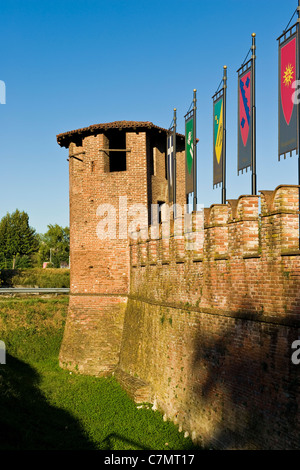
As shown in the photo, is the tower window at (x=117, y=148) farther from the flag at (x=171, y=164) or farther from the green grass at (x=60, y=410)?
the green grass at (x=60, y=410)

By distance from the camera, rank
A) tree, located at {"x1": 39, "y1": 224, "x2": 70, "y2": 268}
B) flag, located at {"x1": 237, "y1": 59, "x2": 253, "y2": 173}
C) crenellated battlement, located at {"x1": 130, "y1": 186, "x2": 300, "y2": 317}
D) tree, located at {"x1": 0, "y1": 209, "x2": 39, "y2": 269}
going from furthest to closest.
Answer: tree, located at {"x1": 39, "y1": 224, "x2": 70, "y2": 268}, tree, located at {"x1": 0, "y1": 209, "x2": 39, "y2": 269}, flag, located at {"x1": 237, "y1": 59, "x2": 253, "y2": 173}, crenellated battlement, located at {"x1": 130, "y1": 186, "x2": 300, "y2": 317}

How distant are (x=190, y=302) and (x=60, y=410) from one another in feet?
15.7

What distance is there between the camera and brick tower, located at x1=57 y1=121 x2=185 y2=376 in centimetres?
1716

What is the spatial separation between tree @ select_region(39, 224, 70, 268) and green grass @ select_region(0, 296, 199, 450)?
3903 cm

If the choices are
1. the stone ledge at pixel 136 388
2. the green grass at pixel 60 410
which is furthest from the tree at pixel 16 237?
the stone ledge at pixel 136 388

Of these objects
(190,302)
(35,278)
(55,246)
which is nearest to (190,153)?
(190,302)

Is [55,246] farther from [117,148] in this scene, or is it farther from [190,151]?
[190,151]

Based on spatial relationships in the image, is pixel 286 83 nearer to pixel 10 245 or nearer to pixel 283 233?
pixel 283 233

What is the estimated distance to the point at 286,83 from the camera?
9984mm

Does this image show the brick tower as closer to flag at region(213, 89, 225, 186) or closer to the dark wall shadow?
flag at region(213, 89, 225, 186)

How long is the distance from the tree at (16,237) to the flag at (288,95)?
44866 mm

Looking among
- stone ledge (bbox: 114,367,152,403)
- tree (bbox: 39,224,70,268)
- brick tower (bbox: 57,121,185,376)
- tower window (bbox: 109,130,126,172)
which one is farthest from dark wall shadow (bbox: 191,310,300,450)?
tree (bbox: 39,224,70,268)

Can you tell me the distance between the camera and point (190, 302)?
1155 centimetres

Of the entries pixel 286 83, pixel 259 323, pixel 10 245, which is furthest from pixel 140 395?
pixel 10 245
